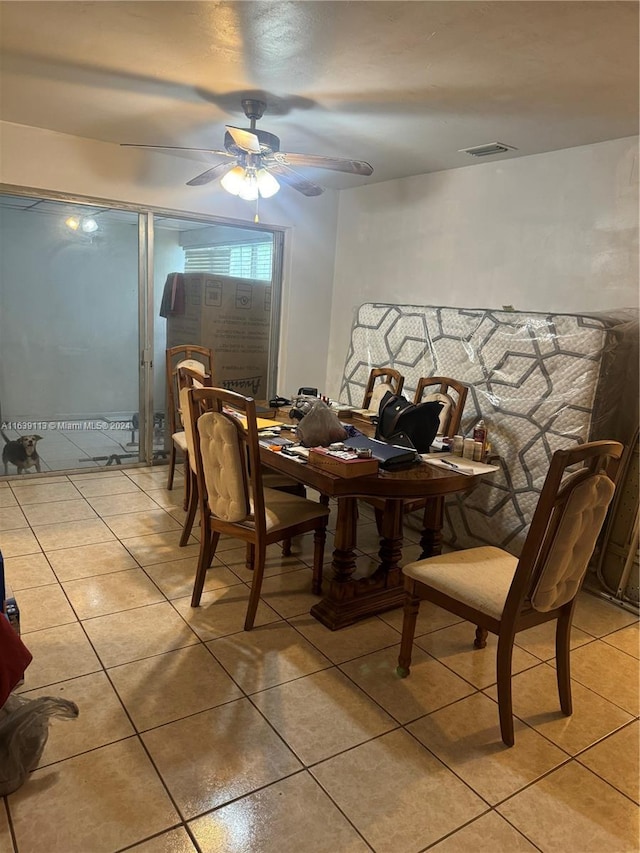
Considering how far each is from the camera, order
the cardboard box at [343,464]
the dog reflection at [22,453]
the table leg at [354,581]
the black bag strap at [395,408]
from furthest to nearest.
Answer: the dog reflection at [22,453]
the black bag strap at [395,408]
the table leg at [354,581]
the cardboard box at [343,464]

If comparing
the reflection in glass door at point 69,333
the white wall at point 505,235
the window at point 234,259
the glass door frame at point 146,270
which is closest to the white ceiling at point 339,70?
the white wall at point 505,235

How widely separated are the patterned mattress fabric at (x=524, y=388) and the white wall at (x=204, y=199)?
5.59ft

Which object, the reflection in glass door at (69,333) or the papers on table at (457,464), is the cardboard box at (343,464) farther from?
the reflection in glass door at (69,333)

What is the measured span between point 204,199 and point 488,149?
2243mm

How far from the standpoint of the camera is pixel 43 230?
→ 4059mm

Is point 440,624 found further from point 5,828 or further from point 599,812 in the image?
point 5,828

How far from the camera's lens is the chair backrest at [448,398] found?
10.8ft

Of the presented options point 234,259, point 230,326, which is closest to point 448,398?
point 230,326

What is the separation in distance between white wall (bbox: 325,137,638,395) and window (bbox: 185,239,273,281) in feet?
2.43

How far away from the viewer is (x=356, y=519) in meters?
2.58

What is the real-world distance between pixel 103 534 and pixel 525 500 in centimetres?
247

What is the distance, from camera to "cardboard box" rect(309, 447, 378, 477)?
7.13ft

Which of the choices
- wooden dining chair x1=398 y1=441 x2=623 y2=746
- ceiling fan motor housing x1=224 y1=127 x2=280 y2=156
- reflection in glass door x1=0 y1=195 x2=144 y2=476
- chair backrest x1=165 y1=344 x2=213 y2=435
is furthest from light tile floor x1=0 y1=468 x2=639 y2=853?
ceiling fan motor housing x1=224 y1=127 x2=280 y2=156

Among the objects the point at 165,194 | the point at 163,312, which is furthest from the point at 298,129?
the point at 163,312
